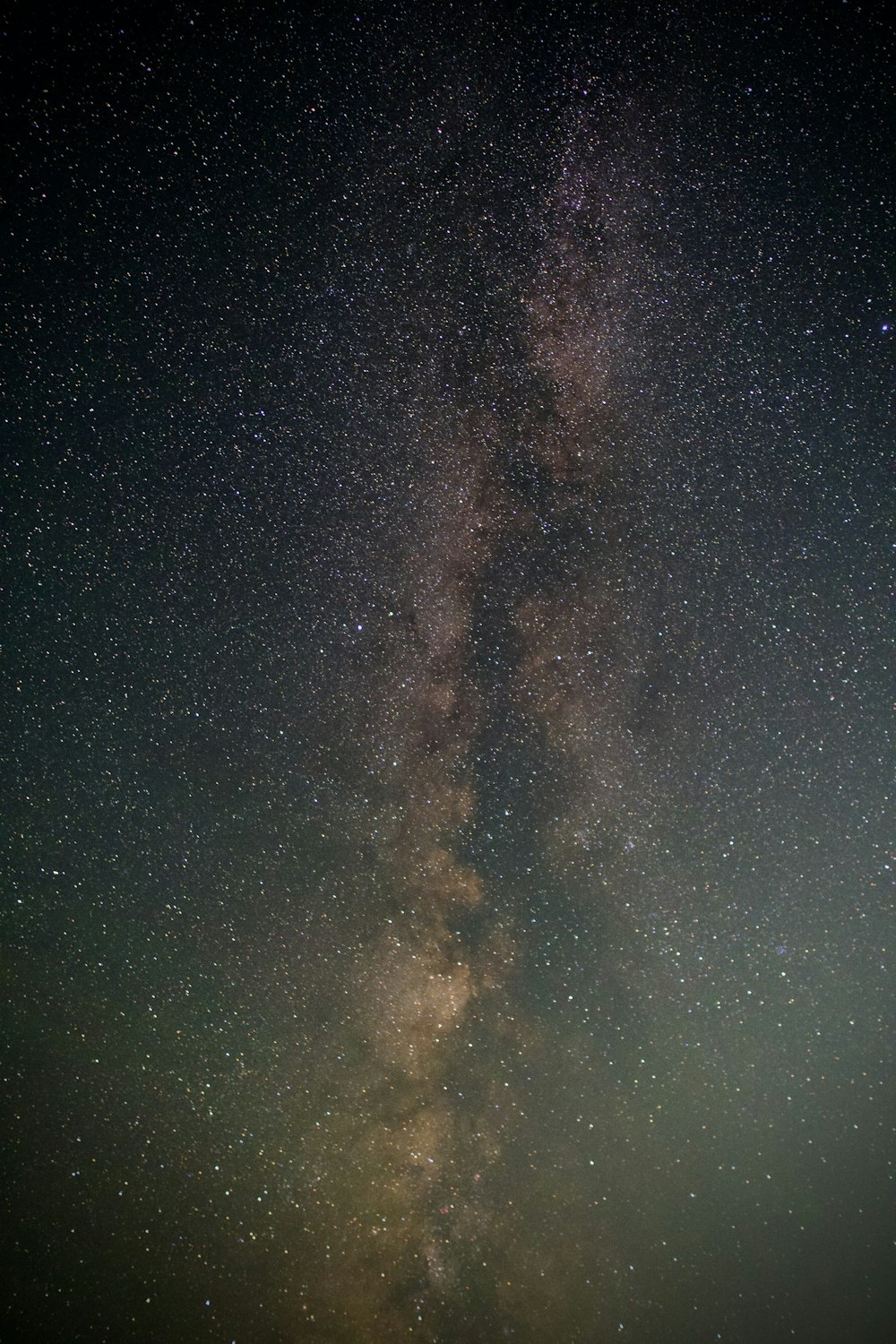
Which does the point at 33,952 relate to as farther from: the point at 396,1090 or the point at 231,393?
the point at 231,393

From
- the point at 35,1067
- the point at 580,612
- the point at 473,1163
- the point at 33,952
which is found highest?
the point at 580,612

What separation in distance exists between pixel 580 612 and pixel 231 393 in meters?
1.51

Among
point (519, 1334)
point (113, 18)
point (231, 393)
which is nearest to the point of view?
point (113, 18)

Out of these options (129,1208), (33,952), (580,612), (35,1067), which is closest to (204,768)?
(33,952)

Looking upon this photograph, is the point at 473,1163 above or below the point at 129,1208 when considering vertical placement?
below

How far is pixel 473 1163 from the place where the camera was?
6.99 feet

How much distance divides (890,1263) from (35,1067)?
360 centimetres

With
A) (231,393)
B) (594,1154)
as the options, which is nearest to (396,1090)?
(594,1154)

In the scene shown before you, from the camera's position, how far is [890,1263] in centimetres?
221

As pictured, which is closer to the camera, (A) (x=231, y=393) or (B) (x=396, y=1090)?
(A) (x=231, y=393)

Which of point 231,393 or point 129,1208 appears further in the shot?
point 129,1208

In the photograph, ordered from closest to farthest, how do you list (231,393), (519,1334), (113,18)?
(113,18), (231,393), (519,1334)

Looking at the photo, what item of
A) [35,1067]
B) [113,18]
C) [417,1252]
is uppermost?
[113,18]

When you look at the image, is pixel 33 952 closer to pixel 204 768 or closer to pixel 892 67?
pixel 204 768
